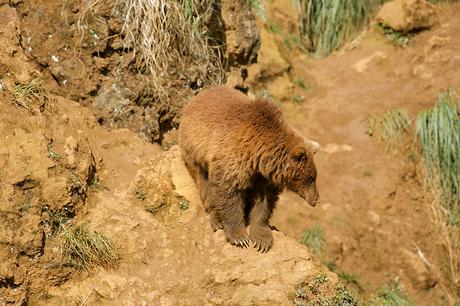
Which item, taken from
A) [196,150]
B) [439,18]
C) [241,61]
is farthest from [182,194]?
[439,18]

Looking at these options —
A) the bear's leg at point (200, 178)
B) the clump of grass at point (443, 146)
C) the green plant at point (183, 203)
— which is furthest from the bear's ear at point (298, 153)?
the clump of grass at point (443, 146)

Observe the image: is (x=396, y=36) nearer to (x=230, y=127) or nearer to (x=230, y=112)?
(x=230, y=112)

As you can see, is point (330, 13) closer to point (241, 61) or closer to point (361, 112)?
point (361, 112)

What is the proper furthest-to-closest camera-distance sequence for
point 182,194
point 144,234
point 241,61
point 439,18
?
point 439,18
point 241,61
point 182,194
point 144,234

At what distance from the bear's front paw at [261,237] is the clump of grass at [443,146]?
4.57m

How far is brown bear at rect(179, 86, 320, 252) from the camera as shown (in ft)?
18.5

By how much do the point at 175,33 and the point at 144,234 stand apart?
262cm

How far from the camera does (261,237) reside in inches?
228

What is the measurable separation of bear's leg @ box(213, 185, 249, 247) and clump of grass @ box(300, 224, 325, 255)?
3098 millimetres

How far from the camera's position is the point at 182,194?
6.30 meters

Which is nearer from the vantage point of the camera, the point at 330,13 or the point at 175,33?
the point at 175,33

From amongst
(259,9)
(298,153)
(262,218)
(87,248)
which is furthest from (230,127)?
(259,9)

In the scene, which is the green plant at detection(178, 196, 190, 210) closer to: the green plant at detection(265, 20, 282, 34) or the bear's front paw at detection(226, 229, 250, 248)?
the bear's front paw at detection(226, 229, 250, 248)

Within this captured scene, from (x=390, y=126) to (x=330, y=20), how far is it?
2.29m
